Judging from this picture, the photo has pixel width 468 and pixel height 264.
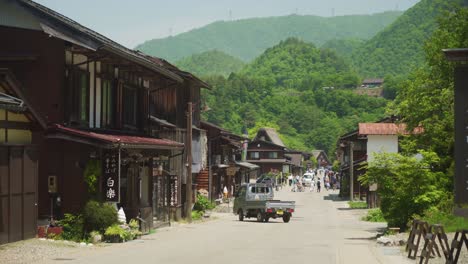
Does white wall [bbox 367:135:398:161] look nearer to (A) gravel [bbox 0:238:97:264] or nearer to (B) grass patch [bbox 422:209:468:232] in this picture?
(B) grass patch [bbox 422:209:468:232]

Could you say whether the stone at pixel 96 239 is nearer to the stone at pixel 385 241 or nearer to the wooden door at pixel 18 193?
the wooden door at pixel 18 193

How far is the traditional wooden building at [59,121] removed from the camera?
→ 23000 millimetres

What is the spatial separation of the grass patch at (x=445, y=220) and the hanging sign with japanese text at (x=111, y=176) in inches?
431

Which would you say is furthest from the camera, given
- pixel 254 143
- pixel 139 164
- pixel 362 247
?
pixel 254 143

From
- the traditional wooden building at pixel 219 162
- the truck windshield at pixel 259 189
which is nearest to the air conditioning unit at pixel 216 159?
the traditional wooden building at pixel 219 162

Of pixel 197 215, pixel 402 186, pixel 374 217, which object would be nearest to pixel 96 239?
pixel 402 186

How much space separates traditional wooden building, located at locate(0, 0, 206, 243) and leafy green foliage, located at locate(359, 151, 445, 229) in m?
8.93

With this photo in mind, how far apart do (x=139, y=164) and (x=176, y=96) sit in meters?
13.4

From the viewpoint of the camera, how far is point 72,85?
89.5 ft

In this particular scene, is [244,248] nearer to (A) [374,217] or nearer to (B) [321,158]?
(A) [374,217]

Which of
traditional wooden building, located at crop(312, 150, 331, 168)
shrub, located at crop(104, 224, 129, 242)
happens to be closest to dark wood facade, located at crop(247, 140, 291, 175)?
traditional wooden building, located at crop(312, 150, 331, 168)

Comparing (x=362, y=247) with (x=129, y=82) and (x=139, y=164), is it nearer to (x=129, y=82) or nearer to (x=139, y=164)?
(x=139, y=164)

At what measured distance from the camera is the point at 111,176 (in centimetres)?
2734

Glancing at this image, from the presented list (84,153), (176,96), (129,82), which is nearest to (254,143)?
(176,96)
